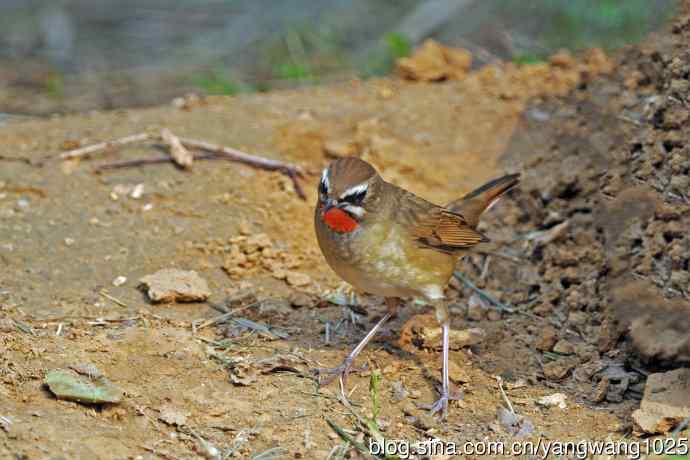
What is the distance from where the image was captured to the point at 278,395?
546cm

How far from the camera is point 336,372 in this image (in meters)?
5.79

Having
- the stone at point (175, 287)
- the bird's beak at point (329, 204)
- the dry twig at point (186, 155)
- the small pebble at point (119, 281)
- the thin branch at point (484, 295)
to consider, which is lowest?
the thin branch at point (484, 295)

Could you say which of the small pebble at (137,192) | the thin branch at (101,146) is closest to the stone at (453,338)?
the small pebble at (137,192)

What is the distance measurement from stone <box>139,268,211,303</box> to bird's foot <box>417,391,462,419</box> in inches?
75.1

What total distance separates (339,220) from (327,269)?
5.28 feet

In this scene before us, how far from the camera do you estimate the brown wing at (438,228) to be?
6199 mm

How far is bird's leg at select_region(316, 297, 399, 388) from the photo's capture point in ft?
18.8

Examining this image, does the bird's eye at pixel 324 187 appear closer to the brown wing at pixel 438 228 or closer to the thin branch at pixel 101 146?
the brown wing at pixel 438 228

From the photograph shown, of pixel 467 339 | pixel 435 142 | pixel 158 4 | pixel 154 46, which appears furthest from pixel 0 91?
pixel 467 339

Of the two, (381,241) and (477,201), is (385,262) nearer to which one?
(381,241)

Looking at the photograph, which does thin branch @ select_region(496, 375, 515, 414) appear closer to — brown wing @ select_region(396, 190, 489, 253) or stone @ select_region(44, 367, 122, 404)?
brown wing @ select_region(396, 190, 489, 253)

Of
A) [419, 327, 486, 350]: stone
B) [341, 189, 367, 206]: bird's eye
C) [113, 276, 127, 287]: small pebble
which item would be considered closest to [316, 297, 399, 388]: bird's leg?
[419, 327, 486, 350]: stone

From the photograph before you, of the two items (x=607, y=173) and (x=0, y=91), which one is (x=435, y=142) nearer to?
(x=607, y=173)

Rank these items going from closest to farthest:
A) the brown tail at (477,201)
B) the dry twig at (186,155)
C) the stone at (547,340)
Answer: the stone at (547,340)
the brown tail at (477,201)
the dry twig at (186,155)
